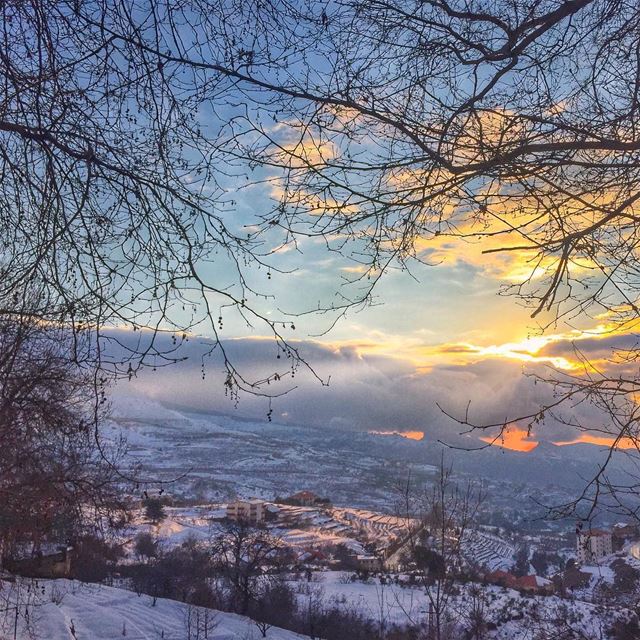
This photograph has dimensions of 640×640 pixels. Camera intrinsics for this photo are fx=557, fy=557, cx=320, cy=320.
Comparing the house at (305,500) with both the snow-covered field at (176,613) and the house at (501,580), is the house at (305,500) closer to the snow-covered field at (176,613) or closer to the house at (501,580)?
the house at (501,580)

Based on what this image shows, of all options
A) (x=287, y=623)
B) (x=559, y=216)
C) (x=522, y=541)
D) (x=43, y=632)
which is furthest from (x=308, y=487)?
(x=559, y=216)

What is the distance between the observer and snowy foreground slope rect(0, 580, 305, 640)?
14195 mm

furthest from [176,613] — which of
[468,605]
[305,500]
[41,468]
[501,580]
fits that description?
[305,500]

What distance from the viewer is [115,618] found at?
16531 mm

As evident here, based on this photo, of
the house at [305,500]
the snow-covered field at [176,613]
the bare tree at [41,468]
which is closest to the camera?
the bare tree at [41,468]

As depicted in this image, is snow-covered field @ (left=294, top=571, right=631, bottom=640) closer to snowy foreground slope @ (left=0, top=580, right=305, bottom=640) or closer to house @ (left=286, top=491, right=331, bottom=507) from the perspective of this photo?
snowy foreground slope @ (left=0, top=580, right=305, bottom=640)

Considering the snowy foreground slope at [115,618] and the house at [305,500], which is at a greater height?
the snowy foreground slope at [115,618]

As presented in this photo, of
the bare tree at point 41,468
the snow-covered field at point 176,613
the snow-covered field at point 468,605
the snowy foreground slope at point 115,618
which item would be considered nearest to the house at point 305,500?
the snow-covered field at point 468,605

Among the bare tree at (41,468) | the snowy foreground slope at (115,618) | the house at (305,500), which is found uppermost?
the bare tree at (41,468)

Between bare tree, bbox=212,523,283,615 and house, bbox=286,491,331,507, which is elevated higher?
bare tree, bbox=212,523,283,615

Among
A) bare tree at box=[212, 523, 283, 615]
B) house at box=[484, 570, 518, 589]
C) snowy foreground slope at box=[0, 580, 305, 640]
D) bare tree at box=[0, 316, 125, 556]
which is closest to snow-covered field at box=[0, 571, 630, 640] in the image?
snowy foreground slope at box=[0, 580, 305, 640]

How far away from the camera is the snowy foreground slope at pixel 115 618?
1420 cm

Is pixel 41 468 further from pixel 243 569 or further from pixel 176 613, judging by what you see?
pixel 243 569

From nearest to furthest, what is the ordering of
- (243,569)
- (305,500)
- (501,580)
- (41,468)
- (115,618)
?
(41,468) → (115,618) → (501,580) → (243,569) → (305,500)
